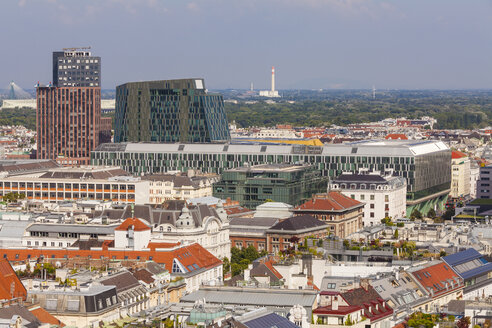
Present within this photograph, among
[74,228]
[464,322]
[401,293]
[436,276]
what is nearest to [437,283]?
[436,276]

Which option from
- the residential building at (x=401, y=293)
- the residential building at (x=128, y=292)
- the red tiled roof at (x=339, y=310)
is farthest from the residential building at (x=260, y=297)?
the residential building at (x=401, y=293)

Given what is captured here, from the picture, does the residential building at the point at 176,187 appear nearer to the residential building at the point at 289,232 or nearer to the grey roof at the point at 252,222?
the grey roof at the point at 252,222

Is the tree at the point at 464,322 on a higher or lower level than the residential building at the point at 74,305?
lower

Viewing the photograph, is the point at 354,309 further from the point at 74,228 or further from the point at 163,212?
the point at 74,228

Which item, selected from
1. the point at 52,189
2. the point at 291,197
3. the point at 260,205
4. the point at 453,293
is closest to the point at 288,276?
the point at 453,293

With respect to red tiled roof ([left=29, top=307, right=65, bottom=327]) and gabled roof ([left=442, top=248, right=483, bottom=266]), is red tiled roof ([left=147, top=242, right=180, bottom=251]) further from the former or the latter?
red tiled roof ([left=29, top=307, right=65, bottom=327])

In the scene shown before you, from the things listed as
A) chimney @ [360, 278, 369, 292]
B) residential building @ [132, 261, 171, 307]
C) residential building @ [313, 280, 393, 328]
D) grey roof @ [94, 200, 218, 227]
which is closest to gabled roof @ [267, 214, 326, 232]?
grey roof @ [94, 200, 218, 227]
